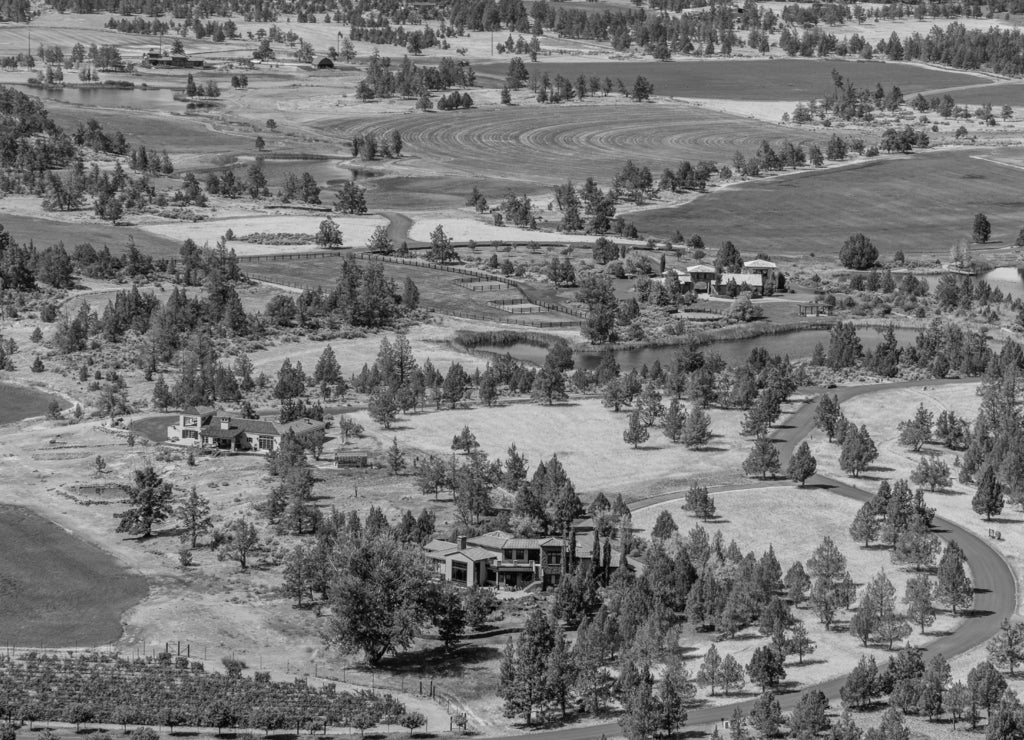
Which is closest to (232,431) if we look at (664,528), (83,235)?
(664,528)

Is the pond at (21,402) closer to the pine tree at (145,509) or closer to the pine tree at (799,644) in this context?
the pine tree at (145,509)

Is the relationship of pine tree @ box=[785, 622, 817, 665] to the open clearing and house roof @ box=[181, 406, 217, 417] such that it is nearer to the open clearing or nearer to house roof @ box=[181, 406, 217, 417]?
house roof @ box=[181, 406, 217, 417]

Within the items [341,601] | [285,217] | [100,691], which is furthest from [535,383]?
[285,217]

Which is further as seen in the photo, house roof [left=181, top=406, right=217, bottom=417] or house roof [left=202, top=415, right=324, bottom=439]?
house roof [left=181, top=406, right=217, bottom=417]

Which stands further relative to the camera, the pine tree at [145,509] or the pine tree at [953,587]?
the pine tree at [145,509]

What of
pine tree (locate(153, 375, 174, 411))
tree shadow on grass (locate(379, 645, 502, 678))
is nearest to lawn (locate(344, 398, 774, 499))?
pine tree (locate(153, 375, 174, 411))

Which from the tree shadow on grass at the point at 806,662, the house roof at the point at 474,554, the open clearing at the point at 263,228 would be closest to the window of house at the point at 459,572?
the house roof at the point at 474,554
